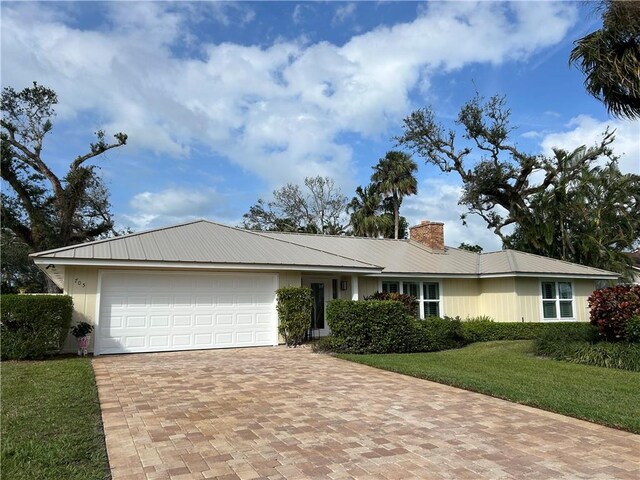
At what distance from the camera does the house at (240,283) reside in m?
12.8

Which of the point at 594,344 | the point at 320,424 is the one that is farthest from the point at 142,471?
the point at 594,344

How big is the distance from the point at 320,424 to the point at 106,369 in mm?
6294

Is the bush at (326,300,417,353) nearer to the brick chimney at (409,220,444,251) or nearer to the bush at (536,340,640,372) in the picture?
the bush at (536,340,640,372)

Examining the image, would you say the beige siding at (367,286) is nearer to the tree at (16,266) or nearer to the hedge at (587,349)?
the hedge at (587,349)

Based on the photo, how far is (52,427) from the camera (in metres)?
5.50

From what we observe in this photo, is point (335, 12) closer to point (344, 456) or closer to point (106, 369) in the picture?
point (106, 369)

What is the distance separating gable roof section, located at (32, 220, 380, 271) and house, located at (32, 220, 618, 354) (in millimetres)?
32

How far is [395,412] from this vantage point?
6.44 meters

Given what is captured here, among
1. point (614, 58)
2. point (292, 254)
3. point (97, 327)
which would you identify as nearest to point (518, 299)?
point (292, 254)

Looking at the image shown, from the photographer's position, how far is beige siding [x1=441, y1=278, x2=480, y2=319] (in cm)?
1898

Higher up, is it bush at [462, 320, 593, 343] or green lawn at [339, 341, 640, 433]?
bush at [462, 320, 593, 343]

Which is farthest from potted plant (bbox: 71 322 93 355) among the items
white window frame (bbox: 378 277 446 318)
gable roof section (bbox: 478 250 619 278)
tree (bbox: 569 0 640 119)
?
tree (bbox: 569 0 640 119)

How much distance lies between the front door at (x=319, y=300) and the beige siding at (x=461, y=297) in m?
4.97

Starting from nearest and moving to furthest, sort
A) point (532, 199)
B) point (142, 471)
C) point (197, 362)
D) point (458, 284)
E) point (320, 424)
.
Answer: point (142, 471) → point (320, 424) → point (197, 362) → point (458, 284) → point (532, 199)
